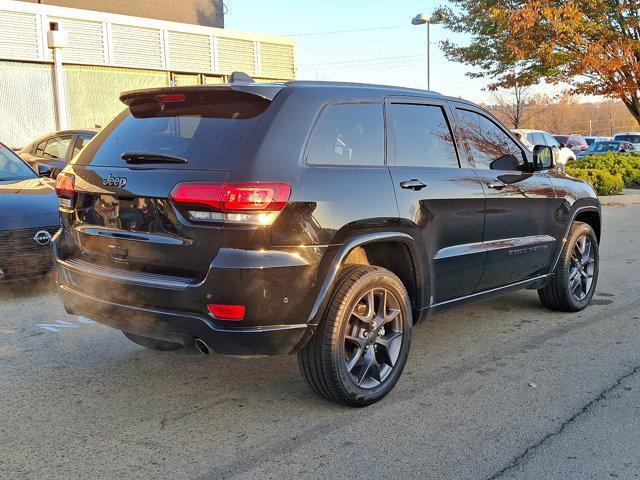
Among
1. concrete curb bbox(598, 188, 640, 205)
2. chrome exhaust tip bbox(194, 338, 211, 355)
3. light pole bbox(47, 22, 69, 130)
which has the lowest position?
concrete curb bbox(598, 188, 640, 205)

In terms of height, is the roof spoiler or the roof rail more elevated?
the roof rail

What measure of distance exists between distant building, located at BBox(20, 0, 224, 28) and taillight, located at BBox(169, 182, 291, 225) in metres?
17.6

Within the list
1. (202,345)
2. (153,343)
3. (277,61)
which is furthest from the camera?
(277,61)

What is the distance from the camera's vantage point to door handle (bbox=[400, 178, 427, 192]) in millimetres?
3820

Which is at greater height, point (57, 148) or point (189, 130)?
point (57, 148)

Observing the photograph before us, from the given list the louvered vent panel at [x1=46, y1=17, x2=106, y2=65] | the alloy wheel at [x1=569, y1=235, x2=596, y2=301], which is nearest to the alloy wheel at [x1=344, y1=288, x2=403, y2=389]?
the alloy wheel at [x1=569, y1=235, x2=596, y2=301]

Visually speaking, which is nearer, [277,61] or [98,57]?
[98,57]

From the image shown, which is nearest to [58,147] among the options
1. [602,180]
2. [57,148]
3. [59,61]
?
[57,148]

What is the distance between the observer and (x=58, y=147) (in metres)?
11.5

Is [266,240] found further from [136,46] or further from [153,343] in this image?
[136,46]

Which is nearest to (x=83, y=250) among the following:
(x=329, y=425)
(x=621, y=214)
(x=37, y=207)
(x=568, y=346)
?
(x=329, y=425)

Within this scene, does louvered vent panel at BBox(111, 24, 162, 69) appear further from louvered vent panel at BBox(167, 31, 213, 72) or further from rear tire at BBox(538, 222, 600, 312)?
rear tire at BBox(538, 222, 600, 312)

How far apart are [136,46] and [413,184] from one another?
17.8 meters

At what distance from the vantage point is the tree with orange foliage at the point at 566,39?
15.7 m
